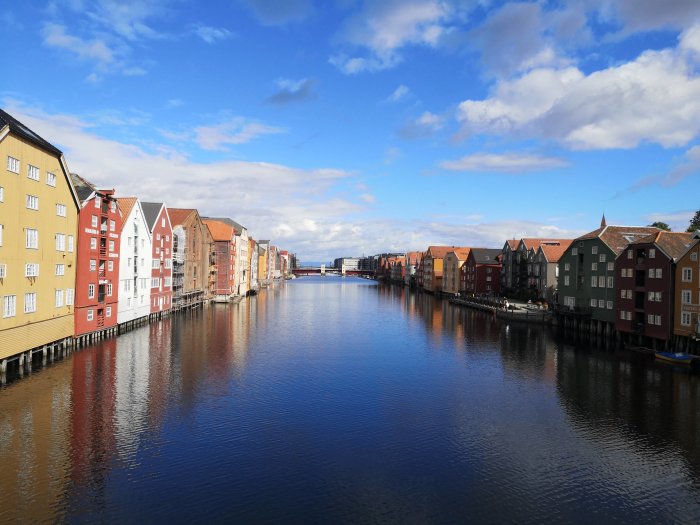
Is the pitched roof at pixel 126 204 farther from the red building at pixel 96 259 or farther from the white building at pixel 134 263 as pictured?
the red building at pixel 96 259

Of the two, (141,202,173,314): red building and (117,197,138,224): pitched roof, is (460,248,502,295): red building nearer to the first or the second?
(141,202,173,314): red building

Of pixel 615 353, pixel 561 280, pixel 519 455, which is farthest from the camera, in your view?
pixel 561 280

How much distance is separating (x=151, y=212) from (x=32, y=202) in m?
33.7

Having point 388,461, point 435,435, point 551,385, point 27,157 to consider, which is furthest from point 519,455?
point 27,157

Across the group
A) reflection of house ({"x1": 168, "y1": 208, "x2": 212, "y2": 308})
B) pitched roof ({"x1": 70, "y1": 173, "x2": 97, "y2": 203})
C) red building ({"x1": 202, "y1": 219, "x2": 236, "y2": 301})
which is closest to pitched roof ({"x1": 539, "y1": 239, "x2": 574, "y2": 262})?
red building ({"x1": 202, "y1": 219, "x2": 236, "y2": 301})

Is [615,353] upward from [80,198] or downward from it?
downward

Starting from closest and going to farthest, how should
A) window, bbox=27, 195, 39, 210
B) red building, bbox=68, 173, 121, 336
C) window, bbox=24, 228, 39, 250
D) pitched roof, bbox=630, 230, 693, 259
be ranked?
window, bbox=24, 228, 39, 250 < window, bbox=27, 195, 39, 210 < red building, bbox=68, 173, 121, 336 < pitched roof, bbox=630, 230, 693, 259

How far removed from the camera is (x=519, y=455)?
2394 cm

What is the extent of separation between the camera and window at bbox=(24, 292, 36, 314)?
36.9 m

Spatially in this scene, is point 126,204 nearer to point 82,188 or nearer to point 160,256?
point 82,188

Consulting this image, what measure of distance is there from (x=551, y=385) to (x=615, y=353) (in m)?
18.9

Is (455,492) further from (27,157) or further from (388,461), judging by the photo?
(27,157)

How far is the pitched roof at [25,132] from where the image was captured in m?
34.4

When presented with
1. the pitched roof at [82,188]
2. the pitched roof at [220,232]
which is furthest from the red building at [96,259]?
the pitched roof at [220,232]
